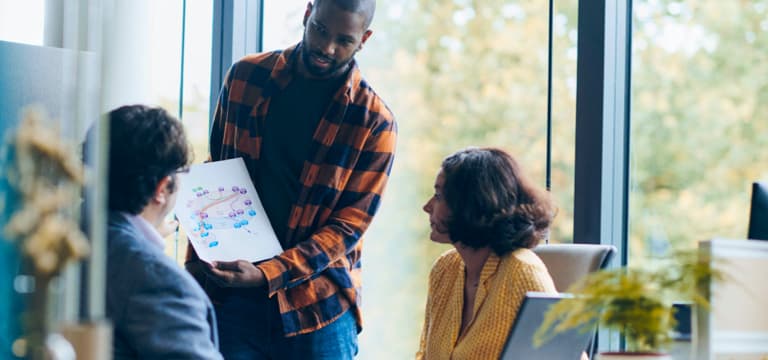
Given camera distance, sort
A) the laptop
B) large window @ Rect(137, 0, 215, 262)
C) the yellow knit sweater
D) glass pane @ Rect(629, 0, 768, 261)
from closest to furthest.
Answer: the laptop
the yellow knit sweater
glass pane @ Rect(629, 0, 768, 261)
large window @ Rect(137, 0, 215, 262)

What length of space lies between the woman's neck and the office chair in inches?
7.3

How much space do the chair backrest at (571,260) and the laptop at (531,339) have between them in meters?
0.36

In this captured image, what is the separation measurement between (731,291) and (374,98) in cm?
135

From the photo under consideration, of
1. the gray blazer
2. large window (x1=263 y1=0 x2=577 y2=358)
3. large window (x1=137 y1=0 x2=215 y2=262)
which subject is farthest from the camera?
large window (x1=137 y1=0 x2=215 y2=262)

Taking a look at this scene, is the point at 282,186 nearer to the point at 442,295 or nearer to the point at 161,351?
the point at 442,295

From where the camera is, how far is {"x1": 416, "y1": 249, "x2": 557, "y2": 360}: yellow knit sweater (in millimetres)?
2211

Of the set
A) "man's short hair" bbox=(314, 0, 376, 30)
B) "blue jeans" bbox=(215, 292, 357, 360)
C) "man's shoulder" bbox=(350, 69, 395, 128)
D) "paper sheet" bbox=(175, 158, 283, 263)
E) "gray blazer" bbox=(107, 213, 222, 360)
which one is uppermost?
"man's short hair" bbox=(314, 0, 376, 30)

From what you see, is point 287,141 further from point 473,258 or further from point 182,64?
point 182,64

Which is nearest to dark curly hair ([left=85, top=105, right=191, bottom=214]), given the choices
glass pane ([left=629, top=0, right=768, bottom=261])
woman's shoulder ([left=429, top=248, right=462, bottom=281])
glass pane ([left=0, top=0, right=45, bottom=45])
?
woman's shoulder ([left=429, top=248, right=462, bottom=281])

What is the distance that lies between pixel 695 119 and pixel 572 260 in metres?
0.62

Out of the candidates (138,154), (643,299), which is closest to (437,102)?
(138,154)

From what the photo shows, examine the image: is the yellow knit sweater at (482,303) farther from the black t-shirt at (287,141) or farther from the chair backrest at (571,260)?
the black t-shirt at (287,141)

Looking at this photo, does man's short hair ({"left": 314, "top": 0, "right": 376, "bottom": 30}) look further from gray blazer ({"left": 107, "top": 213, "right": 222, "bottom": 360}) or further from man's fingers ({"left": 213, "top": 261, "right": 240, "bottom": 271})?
gray blazer ({"left": 107, "top": 213, "right": 222, "bottom": 360})

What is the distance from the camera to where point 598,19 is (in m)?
2.77
